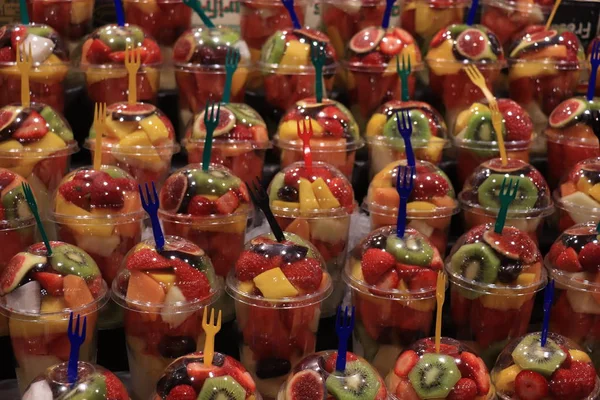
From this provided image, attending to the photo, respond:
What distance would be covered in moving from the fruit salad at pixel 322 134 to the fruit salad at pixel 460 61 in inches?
18.9

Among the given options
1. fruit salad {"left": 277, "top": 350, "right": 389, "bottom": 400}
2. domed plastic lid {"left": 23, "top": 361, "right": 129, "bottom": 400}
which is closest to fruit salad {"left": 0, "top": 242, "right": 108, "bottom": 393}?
domed plastic lid {"left": 23, "top": 361, "right": 129, "bottom": 400}

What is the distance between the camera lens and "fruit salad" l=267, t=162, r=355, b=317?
2.63m

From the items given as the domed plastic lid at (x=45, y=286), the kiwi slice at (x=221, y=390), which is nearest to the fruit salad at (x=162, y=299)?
the domed plastic lid at (x=45, y=286)

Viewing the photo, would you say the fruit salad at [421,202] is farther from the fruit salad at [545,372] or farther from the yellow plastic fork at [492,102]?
the fruit salad at [545,372]

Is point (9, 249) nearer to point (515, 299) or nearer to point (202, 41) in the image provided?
point (202, 41)

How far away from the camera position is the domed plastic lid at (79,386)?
73.4 inches

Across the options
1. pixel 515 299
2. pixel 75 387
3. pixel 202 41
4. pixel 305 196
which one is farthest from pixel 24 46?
pixel 515 299

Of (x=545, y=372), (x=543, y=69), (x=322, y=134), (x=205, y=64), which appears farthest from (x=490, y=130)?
(x=545, y=372)

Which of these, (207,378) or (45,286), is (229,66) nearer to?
(45,286)

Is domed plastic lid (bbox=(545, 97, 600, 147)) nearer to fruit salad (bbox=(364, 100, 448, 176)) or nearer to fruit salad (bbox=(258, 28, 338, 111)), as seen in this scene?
fruit salad (bbox=(364, 100, 448, 176))

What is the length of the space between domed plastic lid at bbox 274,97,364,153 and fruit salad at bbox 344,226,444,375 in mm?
581

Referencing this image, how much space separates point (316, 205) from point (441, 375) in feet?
2.47

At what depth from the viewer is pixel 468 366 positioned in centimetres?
209

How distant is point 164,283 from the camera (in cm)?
221
